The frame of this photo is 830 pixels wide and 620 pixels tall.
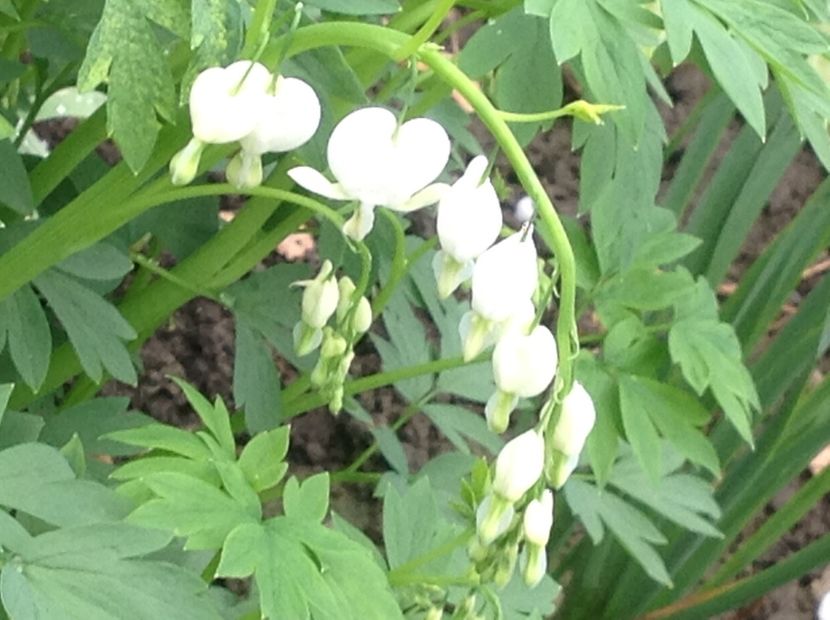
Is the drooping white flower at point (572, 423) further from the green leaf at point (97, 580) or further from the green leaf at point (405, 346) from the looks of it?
the green leaf at point (405, 346)

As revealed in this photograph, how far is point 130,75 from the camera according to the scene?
54cm

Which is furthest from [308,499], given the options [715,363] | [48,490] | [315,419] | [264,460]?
[315,419]

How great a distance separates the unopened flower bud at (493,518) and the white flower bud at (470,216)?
0.41 feet

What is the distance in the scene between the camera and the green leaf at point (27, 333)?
837mm

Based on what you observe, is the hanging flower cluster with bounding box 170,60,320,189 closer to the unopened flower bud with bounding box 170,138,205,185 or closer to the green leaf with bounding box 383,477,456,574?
the unopened flower bud with bounding box 170,138,205,185

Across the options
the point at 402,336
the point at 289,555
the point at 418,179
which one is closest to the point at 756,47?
the point at 418,179

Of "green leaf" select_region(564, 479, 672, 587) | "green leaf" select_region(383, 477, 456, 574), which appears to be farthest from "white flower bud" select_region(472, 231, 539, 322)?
"green leaf" select_region(564, 479, 672, 587)

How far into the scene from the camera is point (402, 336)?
1148 millimetres

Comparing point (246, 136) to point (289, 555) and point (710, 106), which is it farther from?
point (710, 106)

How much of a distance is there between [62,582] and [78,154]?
34cm

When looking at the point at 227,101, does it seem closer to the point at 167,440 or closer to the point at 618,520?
the point at 167,440

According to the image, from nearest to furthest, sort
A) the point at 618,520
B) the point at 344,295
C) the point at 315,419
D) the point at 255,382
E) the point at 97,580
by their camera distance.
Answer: the point at 97,580
the point at 344,295
the point at 255,382
the point at 618,520
the point at 315,419

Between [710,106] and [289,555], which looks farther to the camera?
[710,106]

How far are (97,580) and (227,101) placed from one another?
28 cm
